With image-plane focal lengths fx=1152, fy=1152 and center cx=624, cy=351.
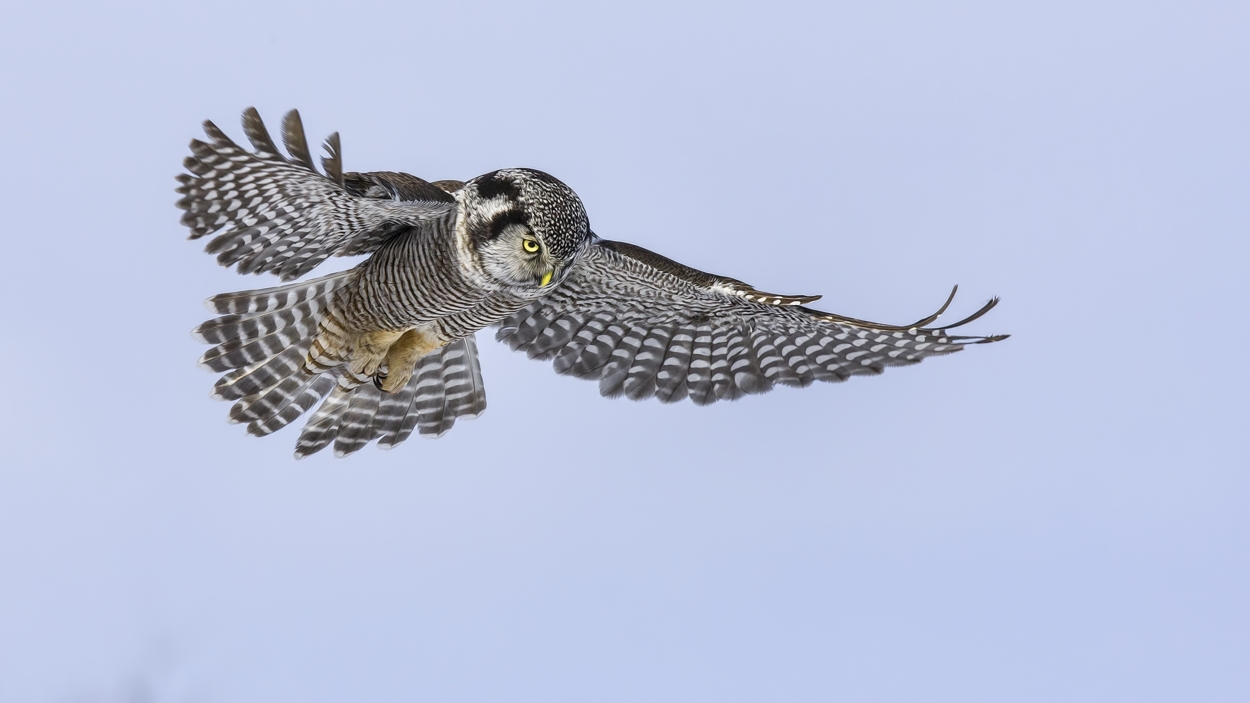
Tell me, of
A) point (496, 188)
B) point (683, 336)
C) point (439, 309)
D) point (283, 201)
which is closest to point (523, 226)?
point (496, 188)

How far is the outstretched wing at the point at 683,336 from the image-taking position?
8.94 meters

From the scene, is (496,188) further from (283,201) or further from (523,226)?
(283,201)

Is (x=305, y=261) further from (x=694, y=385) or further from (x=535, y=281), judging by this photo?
(x=694, y=385)

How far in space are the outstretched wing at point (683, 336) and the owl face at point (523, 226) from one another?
901 mm

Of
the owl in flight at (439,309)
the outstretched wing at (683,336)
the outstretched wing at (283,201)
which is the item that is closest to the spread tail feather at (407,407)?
the owl in flight at (439,309)

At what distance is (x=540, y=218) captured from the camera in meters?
7.86

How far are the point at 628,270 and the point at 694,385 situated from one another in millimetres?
1236

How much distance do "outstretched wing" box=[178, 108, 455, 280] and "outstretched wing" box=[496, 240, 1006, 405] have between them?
174 centimetres

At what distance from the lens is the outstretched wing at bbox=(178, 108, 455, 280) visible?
22.6ft

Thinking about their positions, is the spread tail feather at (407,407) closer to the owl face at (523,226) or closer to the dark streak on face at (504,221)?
the owl face at (523,226)

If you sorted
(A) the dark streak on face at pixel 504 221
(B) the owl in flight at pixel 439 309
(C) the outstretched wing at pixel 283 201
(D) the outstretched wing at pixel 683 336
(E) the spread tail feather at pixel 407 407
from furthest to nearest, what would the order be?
1. (E) the spread tail feather at pixel 407 407
2. (D) the outstretched wing at pixel 683 336
3. (A) the dark streak on face at pixel 504 221
4. (B) the owl in flight at pixel 439 309
5. (C) the outstretched wing at pixel 283 201

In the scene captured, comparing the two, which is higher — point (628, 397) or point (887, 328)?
point (887, 328)

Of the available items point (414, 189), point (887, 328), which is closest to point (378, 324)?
point (414, 189)

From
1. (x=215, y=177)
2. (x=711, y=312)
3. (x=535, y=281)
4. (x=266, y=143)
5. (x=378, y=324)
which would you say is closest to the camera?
(x=266, y=143)
